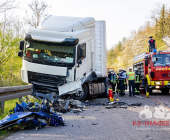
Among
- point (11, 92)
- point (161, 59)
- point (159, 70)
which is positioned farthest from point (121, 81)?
point (11, 92)

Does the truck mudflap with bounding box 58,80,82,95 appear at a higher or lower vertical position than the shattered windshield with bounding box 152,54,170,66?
lower

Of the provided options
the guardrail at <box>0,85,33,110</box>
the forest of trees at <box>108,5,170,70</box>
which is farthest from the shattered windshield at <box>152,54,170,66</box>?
the forest of trees at <box>108,5,170,70</box>

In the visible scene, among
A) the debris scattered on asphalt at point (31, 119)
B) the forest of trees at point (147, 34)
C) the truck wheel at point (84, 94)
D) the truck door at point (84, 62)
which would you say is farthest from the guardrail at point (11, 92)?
the forest of trees at point (147, 34)

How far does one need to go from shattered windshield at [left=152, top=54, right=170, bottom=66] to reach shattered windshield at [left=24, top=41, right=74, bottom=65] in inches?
278

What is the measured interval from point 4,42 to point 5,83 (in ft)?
9.62

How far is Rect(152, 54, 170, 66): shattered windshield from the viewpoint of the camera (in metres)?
13.4

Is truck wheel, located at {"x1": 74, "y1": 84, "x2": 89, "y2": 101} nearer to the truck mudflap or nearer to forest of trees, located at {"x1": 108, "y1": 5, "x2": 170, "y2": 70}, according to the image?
the truck mudflap

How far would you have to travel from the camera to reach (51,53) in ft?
27.0

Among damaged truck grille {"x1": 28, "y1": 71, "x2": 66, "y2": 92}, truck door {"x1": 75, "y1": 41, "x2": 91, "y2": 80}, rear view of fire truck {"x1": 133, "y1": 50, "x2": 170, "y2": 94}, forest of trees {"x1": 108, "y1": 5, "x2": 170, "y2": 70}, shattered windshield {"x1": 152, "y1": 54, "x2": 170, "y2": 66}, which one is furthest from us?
forest of trees {"x1": 108, "y1": 5, "x2": 170, "y2": 70}

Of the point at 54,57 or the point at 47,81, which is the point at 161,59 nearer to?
the point at 54,57

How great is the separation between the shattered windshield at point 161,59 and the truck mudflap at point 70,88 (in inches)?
263

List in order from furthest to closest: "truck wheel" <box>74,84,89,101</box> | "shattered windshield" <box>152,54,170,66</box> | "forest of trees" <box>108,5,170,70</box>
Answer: "forest of trees" <box>108,5,170,70</box>
"shattered windshield" <box>152,54,170,66</box>
"truck wheel" <box>74,84,89,101</box>

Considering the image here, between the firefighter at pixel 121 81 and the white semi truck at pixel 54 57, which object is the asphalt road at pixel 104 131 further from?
the firefighter at pixel 121 81

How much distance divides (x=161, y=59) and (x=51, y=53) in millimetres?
7974
